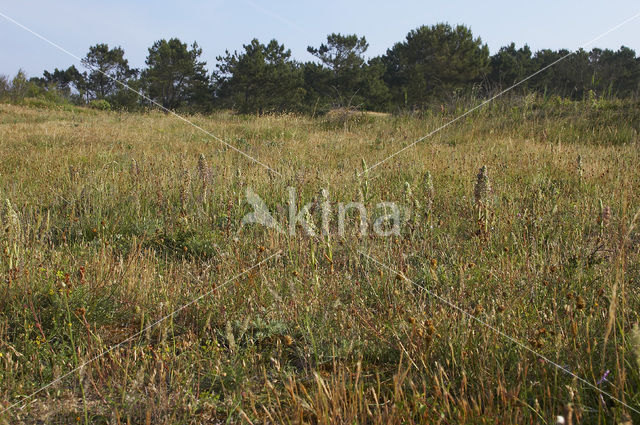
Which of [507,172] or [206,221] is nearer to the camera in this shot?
[206,221]

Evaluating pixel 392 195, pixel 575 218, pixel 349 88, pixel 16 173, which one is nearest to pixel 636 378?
pixel 575 218

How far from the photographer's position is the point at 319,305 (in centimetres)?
232

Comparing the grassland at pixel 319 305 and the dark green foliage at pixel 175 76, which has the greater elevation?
the dark green foliage at pixel 175 76

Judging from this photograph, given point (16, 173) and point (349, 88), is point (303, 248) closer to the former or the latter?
point (16, 173)

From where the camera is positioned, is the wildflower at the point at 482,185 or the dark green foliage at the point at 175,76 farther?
the dark green foliage at the point at 175,76

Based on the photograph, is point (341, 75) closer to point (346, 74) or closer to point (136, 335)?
point (346, 74)

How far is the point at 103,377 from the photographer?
5.92 ft

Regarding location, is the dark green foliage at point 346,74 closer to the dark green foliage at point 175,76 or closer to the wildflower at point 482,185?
the dark green foliage at point 175,76

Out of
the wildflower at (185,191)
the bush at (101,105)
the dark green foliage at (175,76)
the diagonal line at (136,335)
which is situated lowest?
the diagonal line at (136,335)

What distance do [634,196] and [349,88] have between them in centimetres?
3105

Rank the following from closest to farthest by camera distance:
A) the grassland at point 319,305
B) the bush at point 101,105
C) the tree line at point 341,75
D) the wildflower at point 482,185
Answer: the grassland at point 319,305, the wildflower at point 482,185, the bush at point 101,105, the tree line at point 341,75

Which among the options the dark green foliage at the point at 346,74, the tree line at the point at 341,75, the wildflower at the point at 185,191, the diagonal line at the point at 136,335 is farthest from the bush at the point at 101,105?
the diagonal line at the point at 136,335

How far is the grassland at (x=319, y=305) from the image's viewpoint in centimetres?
159

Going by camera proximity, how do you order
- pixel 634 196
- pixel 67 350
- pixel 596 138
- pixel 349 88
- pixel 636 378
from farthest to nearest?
pixel 349 88 → pixel 596 138 → pixel 634 196 → pixel 67 350 → pixel 636 378
